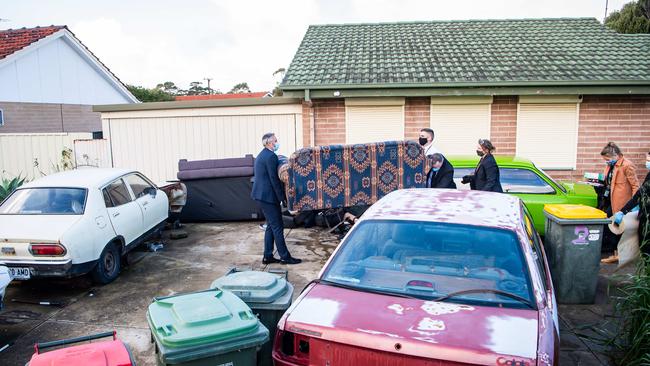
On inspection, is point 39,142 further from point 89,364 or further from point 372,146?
point 89,364

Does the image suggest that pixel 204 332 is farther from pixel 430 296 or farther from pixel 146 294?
pixel 146 294

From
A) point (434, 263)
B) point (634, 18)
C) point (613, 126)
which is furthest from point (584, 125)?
point (634, 18)

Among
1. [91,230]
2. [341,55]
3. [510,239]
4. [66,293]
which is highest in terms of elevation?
[341,55]

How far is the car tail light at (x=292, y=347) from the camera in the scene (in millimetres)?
3049

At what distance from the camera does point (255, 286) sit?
373 cm

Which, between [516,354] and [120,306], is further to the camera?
[120,306]

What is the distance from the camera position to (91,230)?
6.29 meters

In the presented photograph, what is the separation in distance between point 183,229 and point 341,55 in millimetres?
6376

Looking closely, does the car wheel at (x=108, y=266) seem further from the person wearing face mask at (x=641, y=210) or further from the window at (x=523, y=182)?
the person wearing face mask at (x=641, y=210)

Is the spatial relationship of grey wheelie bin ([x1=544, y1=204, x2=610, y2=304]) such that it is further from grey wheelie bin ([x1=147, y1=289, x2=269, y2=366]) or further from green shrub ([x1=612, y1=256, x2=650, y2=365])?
grey wheelie bin ([x1=147, y1=289, x2=269, y2=366])

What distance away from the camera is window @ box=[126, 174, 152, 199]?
25.5 feet

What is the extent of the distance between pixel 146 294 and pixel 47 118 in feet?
47.3

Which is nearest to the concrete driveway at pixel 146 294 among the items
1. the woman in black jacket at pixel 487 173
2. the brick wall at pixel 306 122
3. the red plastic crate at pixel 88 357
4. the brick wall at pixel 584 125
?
the red plastic crate at pixel 88 357

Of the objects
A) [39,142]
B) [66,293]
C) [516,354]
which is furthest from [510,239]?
[39,142]
